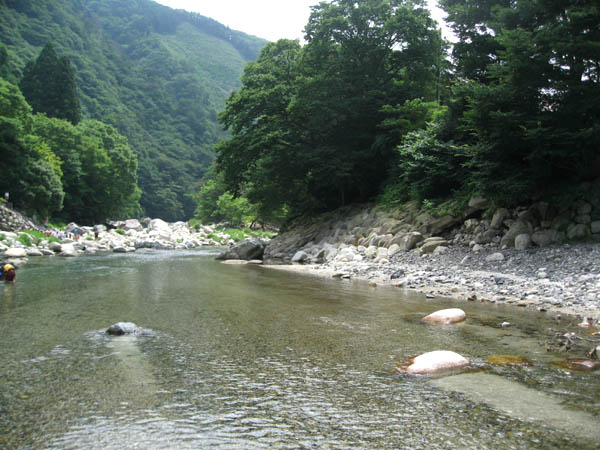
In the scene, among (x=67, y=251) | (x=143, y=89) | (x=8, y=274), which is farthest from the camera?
(x=143, y=89)

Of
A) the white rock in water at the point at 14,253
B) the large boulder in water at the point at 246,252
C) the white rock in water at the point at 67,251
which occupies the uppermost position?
the large boulder in water at the point at 246,252

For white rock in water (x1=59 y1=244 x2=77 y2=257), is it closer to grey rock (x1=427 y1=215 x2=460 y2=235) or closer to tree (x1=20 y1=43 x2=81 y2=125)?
grey rock (x1=427 y1=215 x2=460 y2=235)

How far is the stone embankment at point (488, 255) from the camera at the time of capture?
9703 mm

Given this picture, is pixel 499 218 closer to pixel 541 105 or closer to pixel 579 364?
pixel 541 105

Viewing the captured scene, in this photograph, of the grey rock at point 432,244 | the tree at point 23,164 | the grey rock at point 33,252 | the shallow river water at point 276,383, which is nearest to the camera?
the shallow river water at point 276,383

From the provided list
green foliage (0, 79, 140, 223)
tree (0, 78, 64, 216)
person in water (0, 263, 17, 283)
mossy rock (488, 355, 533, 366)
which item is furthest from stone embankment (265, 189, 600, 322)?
green foliage (0, 79, 140, 223)

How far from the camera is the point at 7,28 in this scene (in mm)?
82312

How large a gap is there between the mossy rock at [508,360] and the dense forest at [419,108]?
839 cm

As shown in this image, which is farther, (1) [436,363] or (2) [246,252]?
(2) [246,252]

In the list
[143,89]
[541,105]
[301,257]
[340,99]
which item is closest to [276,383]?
[541,105]

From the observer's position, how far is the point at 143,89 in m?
128

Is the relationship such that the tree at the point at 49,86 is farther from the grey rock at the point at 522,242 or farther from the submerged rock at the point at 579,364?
the submerged rock at the point at 579,364

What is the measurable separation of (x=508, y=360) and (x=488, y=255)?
8.31 metres

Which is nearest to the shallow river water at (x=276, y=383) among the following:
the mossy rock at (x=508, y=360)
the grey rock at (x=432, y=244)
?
the mossy rock at (x=508, y=360)
